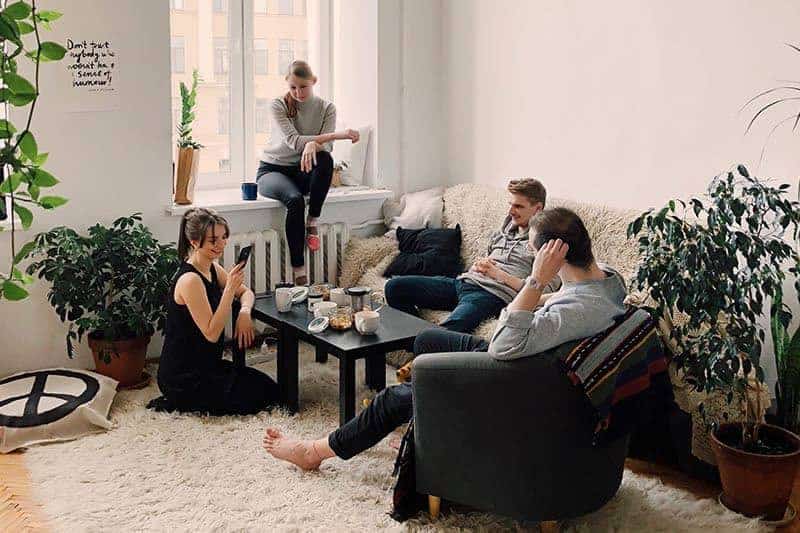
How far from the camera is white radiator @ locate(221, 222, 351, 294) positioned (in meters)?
4.64

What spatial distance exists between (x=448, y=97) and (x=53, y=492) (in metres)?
3.20

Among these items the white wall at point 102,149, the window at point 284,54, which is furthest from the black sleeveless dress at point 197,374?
the window at point 284,54

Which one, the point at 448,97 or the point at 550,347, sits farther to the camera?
the point at 448,97

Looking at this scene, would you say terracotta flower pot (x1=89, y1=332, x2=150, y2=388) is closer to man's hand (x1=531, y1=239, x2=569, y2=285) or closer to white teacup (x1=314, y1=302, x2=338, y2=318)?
white teacup (x1=314, y1=302, x2=338, y2=318)

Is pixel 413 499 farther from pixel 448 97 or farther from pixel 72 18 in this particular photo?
pixel 448 97

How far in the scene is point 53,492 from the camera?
10.0ft

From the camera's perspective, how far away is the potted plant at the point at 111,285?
3.90m

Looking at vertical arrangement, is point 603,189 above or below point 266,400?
Answer: above

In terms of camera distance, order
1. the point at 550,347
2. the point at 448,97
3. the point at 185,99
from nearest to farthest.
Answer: the point at 550,347 → the point at 185,99 → the point at 448,97

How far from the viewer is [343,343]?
3.44m

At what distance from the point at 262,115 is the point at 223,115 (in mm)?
238

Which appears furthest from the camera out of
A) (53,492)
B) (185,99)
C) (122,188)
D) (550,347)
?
(185,99)

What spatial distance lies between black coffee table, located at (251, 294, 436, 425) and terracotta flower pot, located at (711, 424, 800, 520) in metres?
1.22

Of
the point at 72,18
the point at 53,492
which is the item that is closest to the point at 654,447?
the point at 53,492
